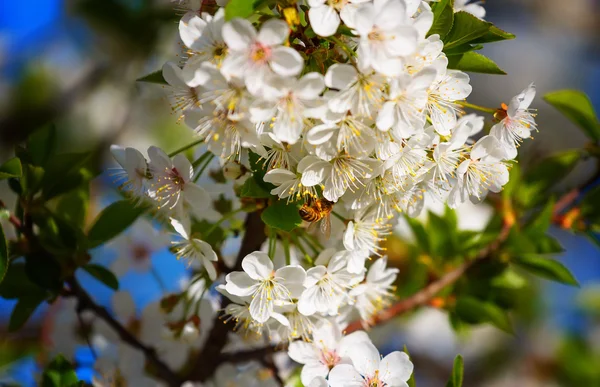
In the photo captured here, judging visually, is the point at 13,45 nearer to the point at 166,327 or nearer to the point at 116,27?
the point at 116,27

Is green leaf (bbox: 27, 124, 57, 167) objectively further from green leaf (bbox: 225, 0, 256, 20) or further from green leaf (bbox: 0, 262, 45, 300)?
green leaf (bbox: 225, 0, 256, 20)

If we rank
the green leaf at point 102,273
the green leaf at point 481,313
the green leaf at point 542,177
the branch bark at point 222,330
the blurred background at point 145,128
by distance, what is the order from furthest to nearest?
the blurred background at point 145,128 → the green leaf at point 542,177 → the green leaf at point 481,313 → the green leaf at point 102,273 → the branch bark at point 222,330

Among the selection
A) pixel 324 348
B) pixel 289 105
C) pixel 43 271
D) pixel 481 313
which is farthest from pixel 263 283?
pixel 481 313

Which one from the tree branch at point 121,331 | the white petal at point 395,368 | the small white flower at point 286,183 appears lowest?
the tree branch at point 121,331

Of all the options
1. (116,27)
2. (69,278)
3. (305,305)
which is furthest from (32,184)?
(116,27)

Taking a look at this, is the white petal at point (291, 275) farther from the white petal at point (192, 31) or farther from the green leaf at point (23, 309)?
the green leaf at point (23, 309)

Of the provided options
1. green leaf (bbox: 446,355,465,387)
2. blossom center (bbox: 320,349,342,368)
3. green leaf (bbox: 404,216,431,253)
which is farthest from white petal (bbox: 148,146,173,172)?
green leaf (bbox: 404,216,431,253)

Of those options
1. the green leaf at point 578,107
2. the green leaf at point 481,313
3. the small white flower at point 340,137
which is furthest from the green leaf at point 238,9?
the green leaf at point 481,313

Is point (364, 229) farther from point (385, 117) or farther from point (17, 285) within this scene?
point (17, 285)
